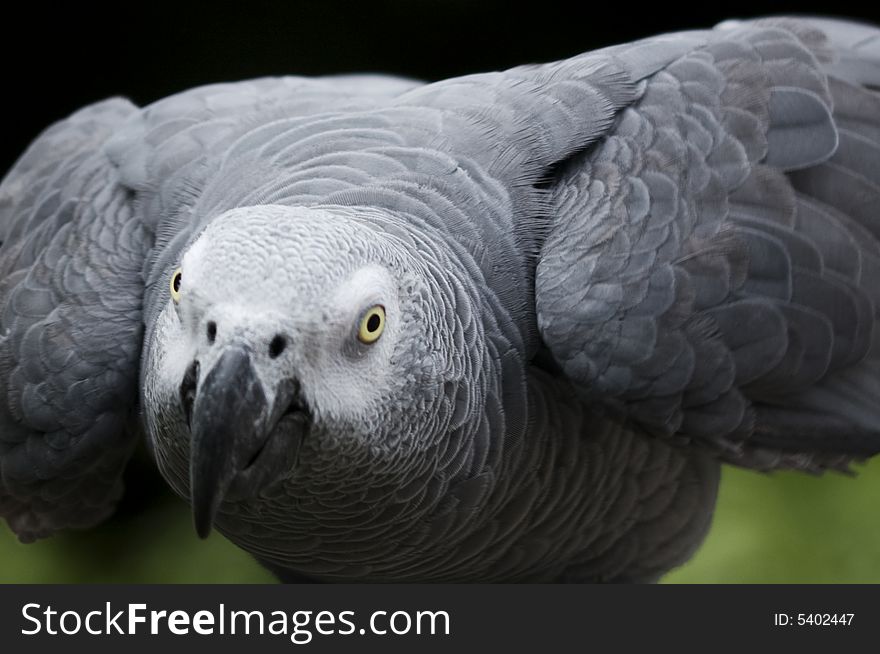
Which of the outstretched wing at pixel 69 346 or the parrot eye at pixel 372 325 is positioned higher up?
the parrot eye at pixel 372 325

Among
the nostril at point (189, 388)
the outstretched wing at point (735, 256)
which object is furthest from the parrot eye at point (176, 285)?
the outstretched wing at point (735, 256)

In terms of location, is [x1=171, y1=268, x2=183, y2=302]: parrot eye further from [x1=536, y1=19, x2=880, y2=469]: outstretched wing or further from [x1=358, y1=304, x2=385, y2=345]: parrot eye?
[x1=536, y1=19, x2=880, y2=469]: outstretched wing

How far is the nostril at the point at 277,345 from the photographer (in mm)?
1222

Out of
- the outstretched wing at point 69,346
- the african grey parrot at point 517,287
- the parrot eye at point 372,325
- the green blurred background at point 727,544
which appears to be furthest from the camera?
the green blurred background at point 727,544

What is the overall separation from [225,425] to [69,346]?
70 cm

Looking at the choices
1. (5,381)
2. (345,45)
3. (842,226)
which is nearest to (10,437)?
(5,381)

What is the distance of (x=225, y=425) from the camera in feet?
3.96

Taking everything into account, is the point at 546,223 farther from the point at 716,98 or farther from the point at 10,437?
the point at 10,437

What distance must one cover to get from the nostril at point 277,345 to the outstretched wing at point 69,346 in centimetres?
64

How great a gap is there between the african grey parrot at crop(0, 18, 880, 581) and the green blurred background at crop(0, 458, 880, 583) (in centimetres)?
132

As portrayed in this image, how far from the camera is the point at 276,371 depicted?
123 centimetres

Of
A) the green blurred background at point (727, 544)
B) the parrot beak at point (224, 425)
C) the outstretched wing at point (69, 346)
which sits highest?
the parrot beak at point (224, 425)

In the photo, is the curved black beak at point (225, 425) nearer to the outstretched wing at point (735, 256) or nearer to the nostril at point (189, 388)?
the nostril at point (189, 388)

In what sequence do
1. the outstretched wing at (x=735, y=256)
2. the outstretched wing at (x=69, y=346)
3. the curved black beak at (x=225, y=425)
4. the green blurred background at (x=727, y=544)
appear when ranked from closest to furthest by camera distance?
the curved black beak at (x=225, y=425) < the outstretched wing at (x=735, y=256) < the outstretched wing at (x=69, y=346) < the green blurred background at (x=727, y=544)
